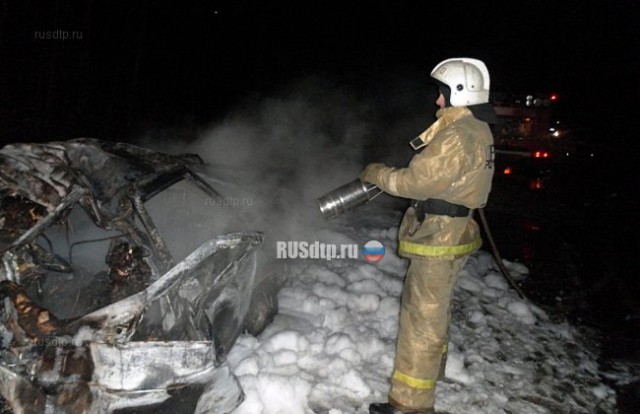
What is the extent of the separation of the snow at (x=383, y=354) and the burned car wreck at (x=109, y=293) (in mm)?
395

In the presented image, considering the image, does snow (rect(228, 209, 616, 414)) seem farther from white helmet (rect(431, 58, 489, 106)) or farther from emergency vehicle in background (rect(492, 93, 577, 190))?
emergency vehicle in background (rect(492, 93, 577, 190))

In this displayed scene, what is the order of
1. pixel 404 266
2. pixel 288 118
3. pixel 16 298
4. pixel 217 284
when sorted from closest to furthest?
pixel 16 298
pixel 217 284
pixel 404 266
pixel 288 118

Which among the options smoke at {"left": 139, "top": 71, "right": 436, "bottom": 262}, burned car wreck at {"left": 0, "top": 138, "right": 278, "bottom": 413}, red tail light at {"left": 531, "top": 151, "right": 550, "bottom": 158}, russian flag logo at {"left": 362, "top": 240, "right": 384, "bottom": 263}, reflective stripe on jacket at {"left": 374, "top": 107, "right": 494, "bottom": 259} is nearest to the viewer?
burned car wreck at {"left": 0, "top": 138, "right": 278, "bottom": 413}

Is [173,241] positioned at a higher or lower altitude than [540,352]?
higher

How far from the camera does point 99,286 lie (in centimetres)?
294

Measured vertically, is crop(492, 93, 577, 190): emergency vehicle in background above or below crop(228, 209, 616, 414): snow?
above

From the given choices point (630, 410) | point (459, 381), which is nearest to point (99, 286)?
point (459, 381)

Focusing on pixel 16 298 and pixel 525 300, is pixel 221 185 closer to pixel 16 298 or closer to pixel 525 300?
pixel 16 298

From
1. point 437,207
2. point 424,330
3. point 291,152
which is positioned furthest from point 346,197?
point 291,152

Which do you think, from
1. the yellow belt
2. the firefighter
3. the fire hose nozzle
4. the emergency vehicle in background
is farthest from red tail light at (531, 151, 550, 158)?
the fire hose nozzle

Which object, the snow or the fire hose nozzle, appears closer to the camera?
the fire hose nozzle

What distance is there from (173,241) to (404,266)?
280cm

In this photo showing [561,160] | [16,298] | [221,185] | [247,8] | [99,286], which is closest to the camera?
[16,298]

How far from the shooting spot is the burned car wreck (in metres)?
1.99
